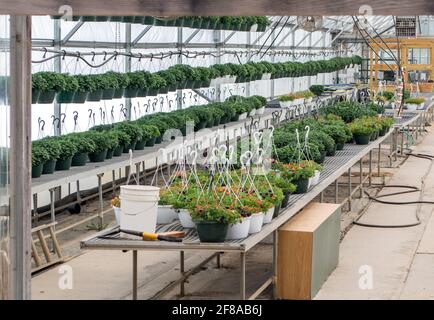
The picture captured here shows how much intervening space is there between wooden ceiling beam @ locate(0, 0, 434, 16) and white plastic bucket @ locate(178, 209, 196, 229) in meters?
2.51

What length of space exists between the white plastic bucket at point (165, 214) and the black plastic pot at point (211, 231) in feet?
2.12

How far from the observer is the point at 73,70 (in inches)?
424

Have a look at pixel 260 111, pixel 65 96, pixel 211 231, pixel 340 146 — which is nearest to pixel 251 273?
pixel 211 231

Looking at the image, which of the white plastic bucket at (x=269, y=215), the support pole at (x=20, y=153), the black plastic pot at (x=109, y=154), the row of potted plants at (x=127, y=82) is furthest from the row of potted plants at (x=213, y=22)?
the support pole at (x=20, y=153)

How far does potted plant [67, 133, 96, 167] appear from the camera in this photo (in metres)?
8.65

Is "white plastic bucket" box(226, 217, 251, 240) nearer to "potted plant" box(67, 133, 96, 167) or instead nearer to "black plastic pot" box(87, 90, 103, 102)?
"potted plant" box(67, 133, 96, 167)

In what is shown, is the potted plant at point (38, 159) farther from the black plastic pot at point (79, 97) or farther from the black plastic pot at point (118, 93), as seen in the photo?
the black plastic pot at point (118, 93)

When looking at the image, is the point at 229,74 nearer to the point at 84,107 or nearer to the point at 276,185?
the point at 84,107

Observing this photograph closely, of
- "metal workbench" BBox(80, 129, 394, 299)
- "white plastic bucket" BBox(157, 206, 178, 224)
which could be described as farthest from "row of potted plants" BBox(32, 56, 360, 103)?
"white plastic bucket" BBox(157, 206, 178, 224)

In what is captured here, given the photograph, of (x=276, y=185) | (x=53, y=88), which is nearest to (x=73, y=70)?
(x=53, y=88)

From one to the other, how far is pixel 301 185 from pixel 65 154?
224 centimetres

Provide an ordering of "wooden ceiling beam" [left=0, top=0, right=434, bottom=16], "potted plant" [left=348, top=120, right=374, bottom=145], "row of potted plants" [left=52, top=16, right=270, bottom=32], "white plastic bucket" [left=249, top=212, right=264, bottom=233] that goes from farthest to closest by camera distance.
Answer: "potted plant" [left=348, top=120, right=374, bottom=145] < "row of potted plants" [left=52, top=16, right=270, bottom=32] < "white plastic bucket" [left=249, top=212, right=264, bottom=233] < "wooden ceiling beam" [left=0, top=0, right=434, bottom=16]

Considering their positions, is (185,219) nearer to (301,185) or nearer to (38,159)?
(301,185)

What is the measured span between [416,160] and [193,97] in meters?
4.22
